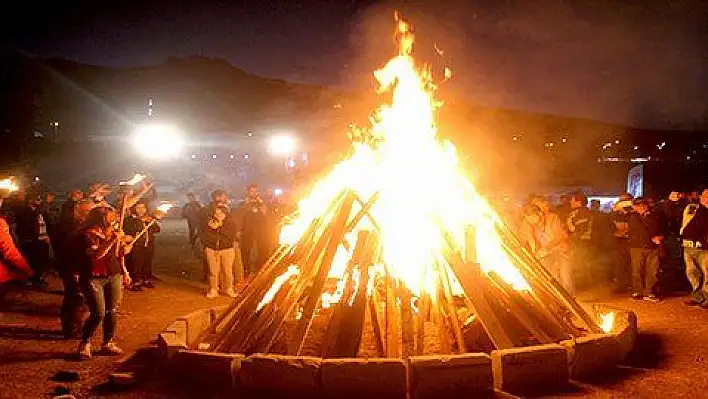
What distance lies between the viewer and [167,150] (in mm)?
38094

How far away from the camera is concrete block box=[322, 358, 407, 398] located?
19.7 ft

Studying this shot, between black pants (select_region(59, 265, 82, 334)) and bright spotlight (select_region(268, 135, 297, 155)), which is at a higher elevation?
bright spotlight (select_region(268, 135, 297, 155))

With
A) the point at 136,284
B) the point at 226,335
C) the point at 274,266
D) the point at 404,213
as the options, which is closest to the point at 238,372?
the point at 226,335

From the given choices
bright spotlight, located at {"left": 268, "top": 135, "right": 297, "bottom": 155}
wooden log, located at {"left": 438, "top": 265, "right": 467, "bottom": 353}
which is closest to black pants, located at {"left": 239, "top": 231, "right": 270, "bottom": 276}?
wooden log, located at {"left": 438, "top": 265, "right": 467, "bottom": 353}

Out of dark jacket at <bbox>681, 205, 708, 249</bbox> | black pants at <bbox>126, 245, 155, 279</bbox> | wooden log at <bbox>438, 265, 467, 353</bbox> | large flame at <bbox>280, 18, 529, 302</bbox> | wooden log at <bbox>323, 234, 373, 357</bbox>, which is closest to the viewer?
wooden log at <bbox>323, 234, 373, 357</bbox>

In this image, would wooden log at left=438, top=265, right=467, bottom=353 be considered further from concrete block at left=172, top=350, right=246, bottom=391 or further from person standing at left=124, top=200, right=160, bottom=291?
person standing at left=124, top=200, right=160, bottom=291

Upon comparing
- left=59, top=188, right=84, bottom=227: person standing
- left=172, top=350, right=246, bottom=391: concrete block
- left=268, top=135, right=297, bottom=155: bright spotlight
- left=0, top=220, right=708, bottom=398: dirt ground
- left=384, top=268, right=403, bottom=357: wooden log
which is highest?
left=268, top=135, right=297, bottom=155: bright spotlight

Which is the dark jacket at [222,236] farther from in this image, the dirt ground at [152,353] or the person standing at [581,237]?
the person standing at [581,237]

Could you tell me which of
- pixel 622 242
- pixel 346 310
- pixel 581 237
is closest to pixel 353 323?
pixel 346 310

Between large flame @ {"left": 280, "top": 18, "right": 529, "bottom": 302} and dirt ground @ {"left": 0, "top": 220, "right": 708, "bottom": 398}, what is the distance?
7.06ft

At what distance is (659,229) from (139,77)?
96.6m

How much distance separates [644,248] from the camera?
1154 cm

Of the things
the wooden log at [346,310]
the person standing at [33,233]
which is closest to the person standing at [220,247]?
the person standing at [33,233]

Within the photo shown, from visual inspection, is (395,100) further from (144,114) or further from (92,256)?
(144,114)
